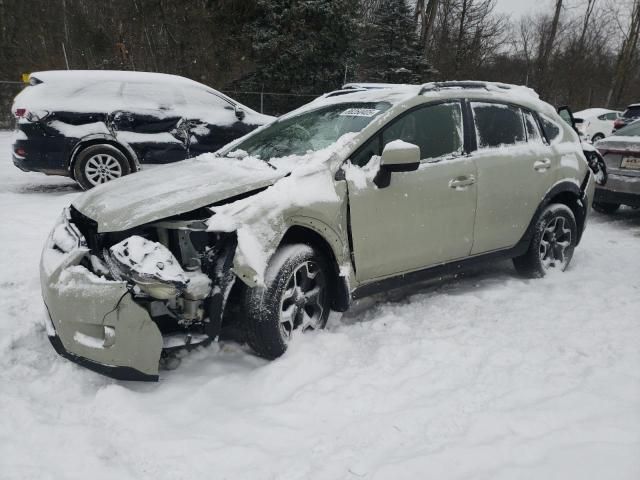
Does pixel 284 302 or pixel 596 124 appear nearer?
pixel 284 302

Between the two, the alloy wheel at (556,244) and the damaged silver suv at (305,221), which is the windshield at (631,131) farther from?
the alloy wheel at (556,244)

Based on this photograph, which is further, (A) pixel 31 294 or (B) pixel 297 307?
(A) pixel 31 294

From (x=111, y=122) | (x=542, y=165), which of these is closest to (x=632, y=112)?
(x=542, y=165)

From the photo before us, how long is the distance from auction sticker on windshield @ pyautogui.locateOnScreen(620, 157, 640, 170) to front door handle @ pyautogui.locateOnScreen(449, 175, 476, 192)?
13.7ft

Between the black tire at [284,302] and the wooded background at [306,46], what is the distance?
14377mm

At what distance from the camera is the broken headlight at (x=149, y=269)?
2355mm

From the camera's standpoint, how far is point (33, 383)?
8.45ft

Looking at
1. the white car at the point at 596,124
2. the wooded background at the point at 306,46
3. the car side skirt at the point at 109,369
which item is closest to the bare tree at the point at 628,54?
the wooded background at the point at 306,46

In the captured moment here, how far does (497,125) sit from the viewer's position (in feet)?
13.2

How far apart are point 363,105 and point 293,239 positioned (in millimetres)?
1288

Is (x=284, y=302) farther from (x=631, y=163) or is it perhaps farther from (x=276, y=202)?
(x=631, y=163)

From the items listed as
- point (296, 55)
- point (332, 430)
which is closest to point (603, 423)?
point (332, 430)

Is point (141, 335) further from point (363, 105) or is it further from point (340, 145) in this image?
point (363, 105)

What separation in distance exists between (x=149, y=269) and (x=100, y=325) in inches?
14.7
